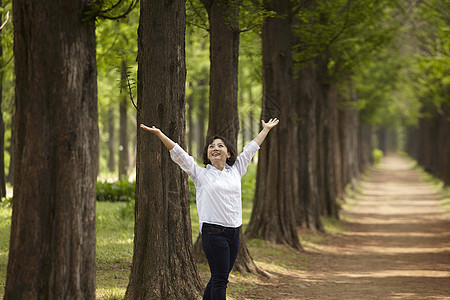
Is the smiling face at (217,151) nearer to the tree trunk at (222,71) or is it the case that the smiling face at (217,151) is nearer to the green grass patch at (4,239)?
the green grass patch at (4,239)

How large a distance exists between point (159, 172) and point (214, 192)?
1.21 m

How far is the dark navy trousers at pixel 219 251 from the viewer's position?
6.28 metres

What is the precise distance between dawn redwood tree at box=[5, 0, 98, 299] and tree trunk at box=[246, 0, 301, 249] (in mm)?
8895

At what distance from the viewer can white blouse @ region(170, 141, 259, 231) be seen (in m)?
6.34

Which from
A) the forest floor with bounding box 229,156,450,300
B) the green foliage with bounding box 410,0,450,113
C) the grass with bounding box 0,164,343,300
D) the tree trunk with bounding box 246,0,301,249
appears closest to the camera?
the grass with bounding box 0,164,343,300

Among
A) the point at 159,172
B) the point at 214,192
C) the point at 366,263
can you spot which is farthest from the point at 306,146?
the point at 214,192

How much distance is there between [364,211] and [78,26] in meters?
21.3

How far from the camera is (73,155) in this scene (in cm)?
512

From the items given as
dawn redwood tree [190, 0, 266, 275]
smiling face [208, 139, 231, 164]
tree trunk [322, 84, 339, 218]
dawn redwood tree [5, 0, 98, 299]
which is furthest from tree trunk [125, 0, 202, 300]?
tree trunk [322, 84, 339, 218]

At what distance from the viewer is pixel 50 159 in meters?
5.11

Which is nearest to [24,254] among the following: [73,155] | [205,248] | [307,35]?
[73,155]

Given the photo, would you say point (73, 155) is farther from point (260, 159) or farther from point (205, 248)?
point (260, 159)

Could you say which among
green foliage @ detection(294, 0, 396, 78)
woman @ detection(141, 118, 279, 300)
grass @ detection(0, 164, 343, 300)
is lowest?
grass @ detection(0, 164, 343, 300)

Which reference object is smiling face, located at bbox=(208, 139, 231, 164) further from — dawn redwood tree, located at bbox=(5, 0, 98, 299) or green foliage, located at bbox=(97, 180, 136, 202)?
green foliage, located at bbox=(97, 180, 136, 202)
